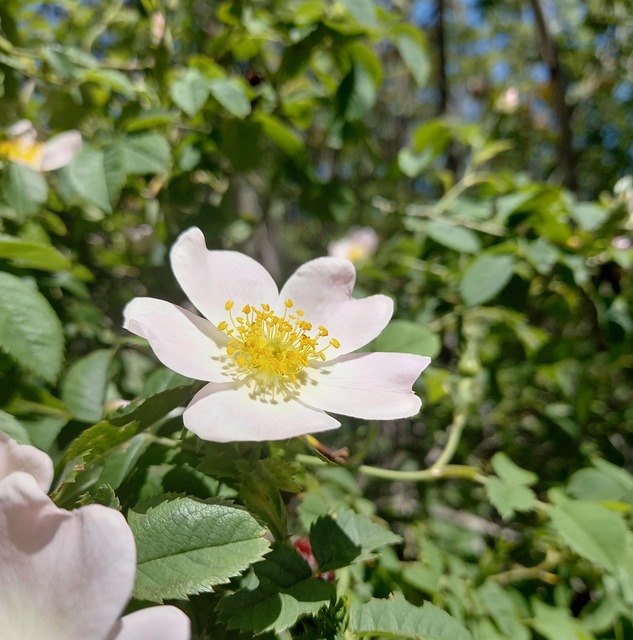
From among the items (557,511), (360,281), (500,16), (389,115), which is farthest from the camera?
(389,115)

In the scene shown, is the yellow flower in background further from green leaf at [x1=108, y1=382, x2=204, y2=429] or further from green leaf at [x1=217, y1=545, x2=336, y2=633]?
green leaf at [x1=217, y1=545, x2=336, y2=633]

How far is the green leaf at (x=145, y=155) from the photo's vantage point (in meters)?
1.07

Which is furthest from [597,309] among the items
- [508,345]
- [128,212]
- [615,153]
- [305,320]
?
[615,153]

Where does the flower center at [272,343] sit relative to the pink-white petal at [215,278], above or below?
below

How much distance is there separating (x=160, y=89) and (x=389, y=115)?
10.4 feet

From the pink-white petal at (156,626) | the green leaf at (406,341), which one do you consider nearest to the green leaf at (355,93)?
the green leaf at (406,341)

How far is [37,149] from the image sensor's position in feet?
3.95

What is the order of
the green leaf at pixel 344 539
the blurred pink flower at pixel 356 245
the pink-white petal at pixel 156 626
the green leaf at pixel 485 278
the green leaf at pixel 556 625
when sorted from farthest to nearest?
the blurred pink flower at pixel 356 245 → the green leaf at pixel 485 278 → the green leaf at pixel 556 625 → the green leaf at pixel 344 539 → the pink-white petal at pixel 156 626

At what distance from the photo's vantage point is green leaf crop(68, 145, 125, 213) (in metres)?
1.02

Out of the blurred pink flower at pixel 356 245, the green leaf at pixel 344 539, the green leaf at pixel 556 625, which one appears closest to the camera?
the green leaf at pixel 344 539

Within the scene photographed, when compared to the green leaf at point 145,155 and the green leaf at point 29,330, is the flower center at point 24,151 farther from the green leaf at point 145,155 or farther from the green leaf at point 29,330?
the green leaf at point 29,330

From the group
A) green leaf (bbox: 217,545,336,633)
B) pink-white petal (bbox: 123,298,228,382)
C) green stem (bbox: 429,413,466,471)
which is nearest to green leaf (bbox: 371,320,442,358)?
green stem (bbox: 429,413,466,471)

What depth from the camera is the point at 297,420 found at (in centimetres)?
54

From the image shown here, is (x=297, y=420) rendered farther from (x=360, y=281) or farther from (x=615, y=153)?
(x=615, y=153)
